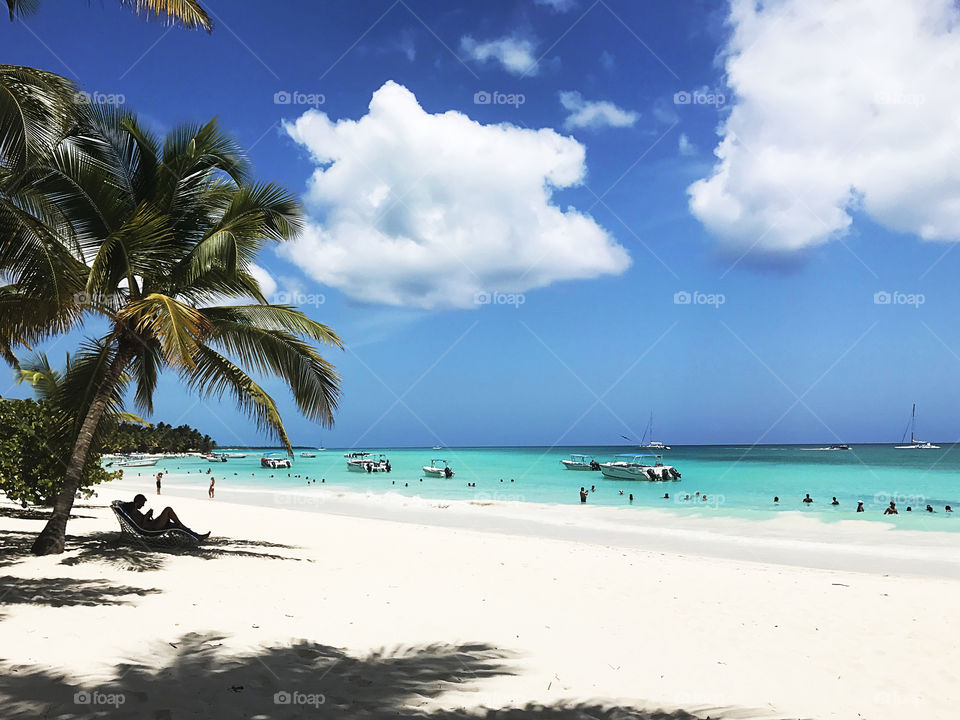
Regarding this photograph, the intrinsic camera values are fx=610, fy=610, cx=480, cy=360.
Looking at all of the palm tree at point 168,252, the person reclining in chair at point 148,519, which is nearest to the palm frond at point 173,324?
the palm tree at point 168,252

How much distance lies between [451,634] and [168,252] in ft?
24.2

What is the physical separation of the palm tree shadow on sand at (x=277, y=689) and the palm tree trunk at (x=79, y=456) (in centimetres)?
506

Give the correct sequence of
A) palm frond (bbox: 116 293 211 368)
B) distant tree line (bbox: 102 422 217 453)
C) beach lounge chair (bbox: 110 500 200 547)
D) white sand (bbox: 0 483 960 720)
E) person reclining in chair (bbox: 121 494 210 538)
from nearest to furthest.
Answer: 1. white sand (bbox: 0 483 960 720)
2. palm frond (bbox: 116 293 211 368)
3. beach lounge chair (bbox: 110 500 200 547)
4. person reclining in chair (bbox: 121 494 210 538)
5. distant tree line (bbox: 102 422 217 453)

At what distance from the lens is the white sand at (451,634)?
4.66 m

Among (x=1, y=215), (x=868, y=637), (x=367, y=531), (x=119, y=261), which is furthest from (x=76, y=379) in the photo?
(x=868, y=637)

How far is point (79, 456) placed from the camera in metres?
9.30

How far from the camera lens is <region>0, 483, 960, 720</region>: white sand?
183 inches

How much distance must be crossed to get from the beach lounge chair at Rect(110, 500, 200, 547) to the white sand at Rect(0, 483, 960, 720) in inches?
13.9

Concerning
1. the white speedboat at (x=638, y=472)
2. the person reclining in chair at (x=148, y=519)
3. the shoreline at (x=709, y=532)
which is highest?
the person reclining in chair at (x=148, y=519)

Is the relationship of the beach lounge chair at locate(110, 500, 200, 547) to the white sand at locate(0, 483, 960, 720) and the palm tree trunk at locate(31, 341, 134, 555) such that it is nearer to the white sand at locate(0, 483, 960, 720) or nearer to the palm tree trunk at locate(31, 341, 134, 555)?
the white sand at locate(0, 483, 960, 720)

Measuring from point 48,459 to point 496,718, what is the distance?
13.5 meters

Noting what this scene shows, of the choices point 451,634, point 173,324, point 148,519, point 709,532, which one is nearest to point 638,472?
point 709,532

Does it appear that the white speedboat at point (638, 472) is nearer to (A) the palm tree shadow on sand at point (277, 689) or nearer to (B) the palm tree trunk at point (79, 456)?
(B) the palm tree trunk at point (79, 456)

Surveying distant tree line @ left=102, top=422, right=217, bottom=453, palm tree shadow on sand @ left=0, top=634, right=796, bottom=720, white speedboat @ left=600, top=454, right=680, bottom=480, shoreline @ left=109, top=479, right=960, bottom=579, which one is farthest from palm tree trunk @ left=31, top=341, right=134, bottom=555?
distant tree line @ left=102, top=422, right=217, bottom=453
